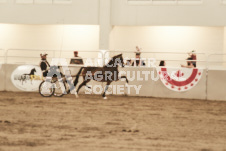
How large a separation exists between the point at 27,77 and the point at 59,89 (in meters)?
1.65

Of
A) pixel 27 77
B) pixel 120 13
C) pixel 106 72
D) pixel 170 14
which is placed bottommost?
pixel 27 77

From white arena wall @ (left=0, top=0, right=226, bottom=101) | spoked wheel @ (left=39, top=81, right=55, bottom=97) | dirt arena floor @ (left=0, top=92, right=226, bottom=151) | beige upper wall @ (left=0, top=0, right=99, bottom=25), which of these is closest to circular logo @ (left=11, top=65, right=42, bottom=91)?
spoked wheel @ (left=39, top=81, right=55, bottom=97)

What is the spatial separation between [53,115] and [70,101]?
3.61m

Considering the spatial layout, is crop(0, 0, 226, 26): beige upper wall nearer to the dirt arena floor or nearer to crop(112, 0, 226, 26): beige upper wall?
crop(112, 0, 226, 26): beige upper wall

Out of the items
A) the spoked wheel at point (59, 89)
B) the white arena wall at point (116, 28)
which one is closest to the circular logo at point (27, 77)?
the spoked wheel at point (59, 89)

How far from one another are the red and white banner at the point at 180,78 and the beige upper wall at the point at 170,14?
28.0 feet

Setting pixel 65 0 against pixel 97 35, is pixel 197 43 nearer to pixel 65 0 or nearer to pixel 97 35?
pixel 97 35

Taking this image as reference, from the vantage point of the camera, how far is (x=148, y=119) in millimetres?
11773

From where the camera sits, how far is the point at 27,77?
711 inches

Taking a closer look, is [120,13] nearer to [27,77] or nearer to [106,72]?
[27,77]

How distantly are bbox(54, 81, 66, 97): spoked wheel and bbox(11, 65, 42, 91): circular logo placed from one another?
3.77 feet

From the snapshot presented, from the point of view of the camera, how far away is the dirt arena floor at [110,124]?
827cm

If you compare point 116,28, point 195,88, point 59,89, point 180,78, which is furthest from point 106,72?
point 116,28

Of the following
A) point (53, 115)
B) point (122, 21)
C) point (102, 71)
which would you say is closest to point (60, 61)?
point (102, 71)
